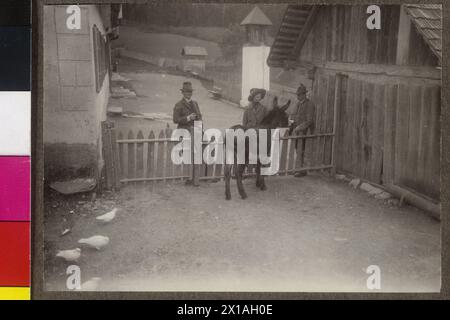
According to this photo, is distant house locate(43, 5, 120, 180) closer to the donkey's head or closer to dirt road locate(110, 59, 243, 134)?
dirt road locate(110, 59, 243, 134)

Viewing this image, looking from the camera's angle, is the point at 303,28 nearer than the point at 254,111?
No

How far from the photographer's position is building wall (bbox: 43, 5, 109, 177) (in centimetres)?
394

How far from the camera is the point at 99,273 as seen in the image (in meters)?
3.96

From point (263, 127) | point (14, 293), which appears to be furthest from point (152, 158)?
point (14, 293)

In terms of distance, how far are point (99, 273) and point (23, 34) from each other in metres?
2.01

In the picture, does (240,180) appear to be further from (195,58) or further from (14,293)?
(14,293)


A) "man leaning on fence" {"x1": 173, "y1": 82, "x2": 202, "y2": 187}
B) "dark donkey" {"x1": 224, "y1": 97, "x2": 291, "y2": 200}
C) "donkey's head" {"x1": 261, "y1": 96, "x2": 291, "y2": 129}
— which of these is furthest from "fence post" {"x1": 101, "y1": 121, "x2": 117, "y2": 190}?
"donkey's head" {"x1": 261, "y1": 96, "x2": 291, "y2": 129}

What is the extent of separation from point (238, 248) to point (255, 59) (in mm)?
1591

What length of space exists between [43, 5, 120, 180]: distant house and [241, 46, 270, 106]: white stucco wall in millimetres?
1120

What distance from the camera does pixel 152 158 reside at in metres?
4.13

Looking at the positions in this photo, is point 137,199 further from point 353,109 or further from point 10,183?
point 353,109

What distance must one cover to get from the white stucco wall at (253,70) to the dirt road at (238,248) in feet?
3.42

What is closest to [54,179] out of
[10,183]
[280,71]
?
[10,183]

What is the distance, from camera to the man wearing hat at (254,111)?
4.13 metres
